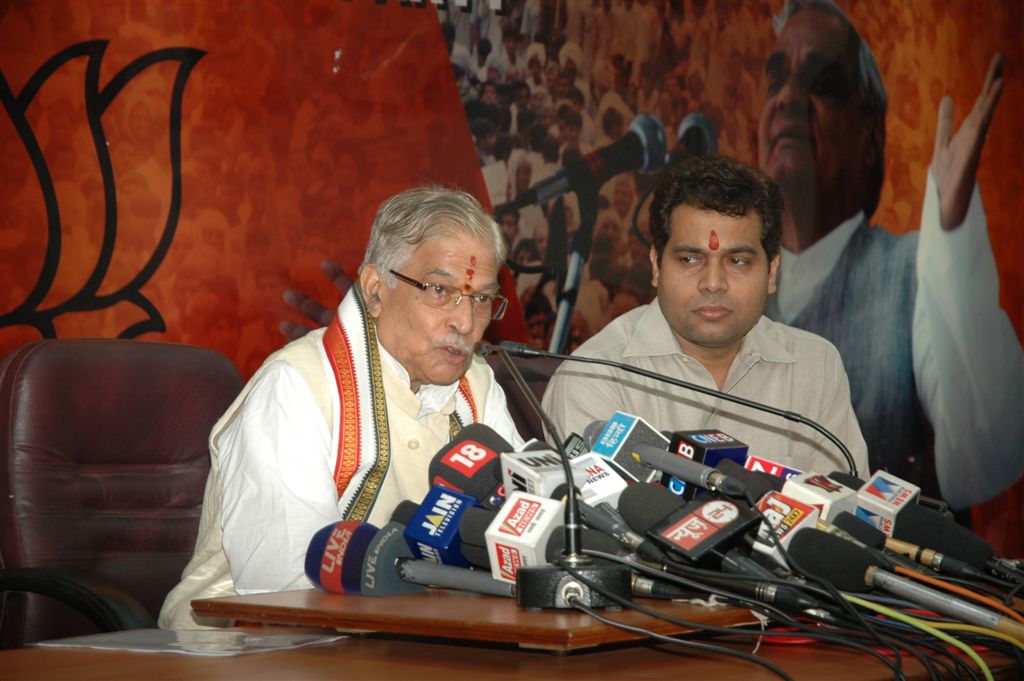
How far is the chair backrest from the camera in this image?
2316 millimetres

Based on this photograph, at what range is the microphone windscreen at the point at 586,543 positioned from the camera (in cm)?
132

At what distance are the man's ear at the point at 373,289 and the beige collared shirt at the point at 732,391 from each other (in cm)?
58

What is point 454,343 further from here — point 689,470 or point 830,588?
point 830,588

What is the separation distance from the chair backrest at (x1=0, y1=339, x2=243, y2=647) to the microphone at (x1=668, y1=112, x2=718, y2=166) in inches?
77.4

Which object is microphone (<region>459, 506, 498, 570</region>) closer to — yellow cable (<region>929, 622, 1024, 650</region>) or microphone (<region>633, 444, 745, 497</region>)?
microphone (<region>633, 444, 745, 497</region>)

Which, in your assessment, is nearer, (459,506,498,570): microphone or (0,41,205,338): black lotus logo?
(459,506,498,570): microphone

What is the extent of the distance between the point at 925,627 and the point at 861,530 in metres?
0.26

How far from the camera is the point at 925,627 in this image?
1.28 m

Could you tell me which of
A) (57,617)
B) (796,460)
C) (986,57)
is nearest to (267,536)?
(57,617)

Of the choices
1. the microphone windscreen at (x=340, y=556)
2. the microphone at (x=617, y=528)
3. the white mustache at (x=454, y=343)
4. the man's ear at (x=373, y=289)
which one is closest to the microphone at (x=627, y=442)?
the microphone at (x=617, y=528)

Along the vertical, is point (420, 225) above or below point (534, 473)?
above

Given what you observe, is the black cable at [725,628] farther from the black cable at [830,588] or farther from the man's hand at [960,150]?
the man's hand at [960,150]

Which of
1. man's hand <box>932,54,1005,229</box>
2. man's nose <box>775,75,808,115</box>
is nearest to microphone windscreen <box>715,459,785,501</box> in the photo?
man's nose <box>775,75,808,115</box>

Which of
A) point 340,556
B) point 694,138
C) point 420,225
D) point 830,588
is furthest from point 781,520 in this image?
point 694,138
